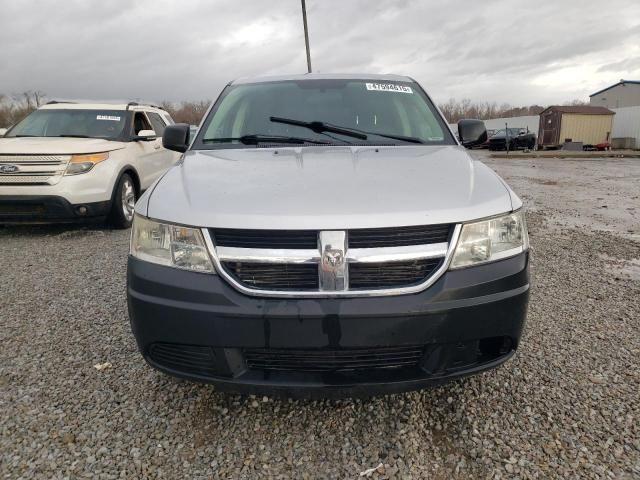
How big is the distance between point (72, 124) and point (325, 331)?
21.1 ft

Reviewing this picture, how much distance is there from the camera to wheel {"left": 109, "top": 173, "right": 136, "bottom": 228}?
19.2 feet

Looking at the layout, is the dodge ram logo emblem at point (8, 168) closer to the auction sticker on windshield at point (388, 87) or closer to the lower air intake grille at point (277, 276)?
the auction sticker on windshield at point (388, 87)

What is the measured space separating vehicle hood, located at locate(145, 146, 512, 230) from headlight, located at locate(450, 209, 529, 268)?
0.05m

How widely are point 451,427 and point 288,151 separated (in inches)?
63.9

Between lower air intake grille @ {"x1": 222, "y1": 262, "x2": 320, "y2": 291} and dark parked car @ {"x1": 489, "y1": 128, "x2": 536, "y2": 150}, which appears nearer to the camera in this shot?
lower air intake grille @ {"x1": 222, "y1": 262, "x2": 320, "y2": 291}

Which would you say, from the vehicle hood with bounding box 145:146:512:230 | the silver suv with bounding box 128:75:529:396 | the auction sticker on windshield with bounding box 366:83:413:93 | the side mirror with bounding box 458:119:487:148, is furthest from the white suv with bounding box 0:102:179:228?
the side mirror with bounding box 458:119:487:148

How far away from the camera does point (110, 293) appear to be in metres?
3.68

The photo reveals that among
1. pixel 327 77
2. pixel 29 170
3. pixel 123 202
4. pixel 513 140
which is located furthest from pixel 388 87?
pixel 513 140

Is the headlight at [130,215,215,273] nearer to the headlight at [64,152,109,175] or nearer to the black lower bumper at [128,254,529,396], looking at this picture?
the black lower bumper at [128,254,529,396]

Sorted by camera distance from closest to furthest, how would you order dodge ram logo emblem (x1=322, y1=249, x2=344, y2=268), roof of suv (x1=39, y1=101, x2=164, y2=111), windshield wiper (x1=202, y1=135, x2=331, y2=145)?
1. dodge ram logo emblem (x1=322, y1=249, x2=344, y2=268)
2. windshield wiper (x1=202, y1=135, x2=331, y2=145)
3. roof of suv (x1=39, y1=101, x2=164, y2=111)

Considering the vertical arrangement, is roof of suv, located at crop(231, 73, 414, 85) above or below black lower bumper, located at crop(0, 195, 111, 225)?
above

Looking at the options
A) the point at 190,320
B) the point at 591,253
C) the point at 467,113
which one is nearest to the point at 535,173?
the point at 591,253

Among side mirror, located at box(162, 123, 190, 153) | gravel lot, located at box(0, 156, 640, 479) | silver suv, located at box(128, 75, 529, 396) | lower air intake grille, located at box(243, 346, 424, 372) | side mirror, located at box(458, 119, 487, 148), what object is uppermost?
side mirror, located at box(162, 123, 190, 153)

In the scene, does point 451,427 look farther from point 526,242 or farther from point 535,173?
point 535,173
